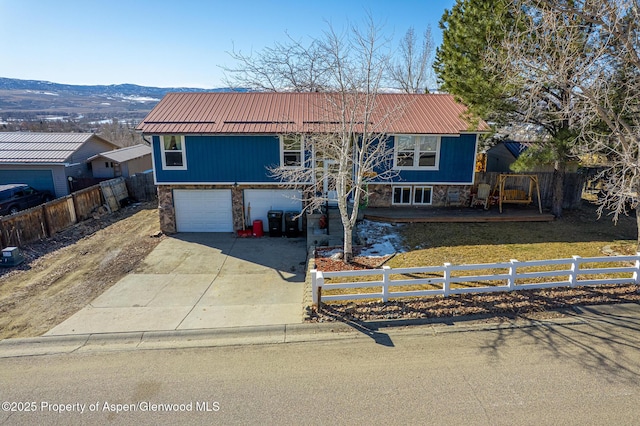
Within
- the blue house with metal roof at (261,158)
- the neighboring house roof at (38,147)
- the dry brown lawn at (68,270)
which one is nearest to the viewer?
the dry brown lawn at (68,270)

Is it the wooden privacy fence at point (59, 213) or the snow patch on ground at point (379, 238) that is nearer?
the snow patch on ground at point (379, 238)

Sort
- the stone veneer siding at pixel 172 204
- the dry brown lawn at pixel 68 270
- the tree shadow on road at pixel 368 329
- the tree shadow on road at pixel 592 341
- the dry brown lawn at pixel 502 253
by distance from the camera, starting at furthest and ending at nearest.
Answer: the stone veneer siding at pixel 172 204, the dry brown lawn at pixel 68 270, the dry brown lawn at pixel 502 253, the tree shadow on road at pixel 368 329, the tree shadow on road at pixel 592 341

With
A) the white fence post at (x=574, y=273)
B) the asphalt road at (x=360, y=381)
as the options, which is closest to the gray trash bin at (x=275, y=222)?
the asphalt road at (x=360, y=381)

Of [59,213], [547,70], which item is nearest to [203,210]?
[59,213]

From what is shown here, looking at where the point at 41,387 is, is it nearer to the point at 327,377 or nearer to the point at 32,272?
the point at 327,377

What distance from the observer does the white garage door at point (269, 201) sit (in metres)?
16.3

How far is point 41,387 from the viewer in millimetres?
6172

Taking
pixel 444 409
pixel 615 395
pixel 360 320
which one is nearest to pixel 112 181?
pixel 360 320

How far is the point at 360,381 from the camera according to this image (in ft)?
20.0

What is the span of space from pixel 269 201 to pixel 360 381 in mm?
11173

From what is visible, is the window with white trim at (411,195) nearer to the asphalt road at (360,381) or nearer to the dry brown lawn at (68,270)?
the asphalt road at (360,381)

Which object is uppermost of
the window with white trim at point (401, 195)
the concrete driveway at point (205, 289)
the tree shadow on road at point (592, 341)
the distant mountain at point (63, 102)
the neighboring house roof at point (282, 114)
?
the distant mountain at point (63, 102)

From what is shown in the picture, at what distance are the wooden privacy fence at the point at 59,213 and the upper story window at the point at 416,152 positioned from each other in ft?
49.1

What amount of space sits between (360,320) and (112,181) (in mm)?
19501
